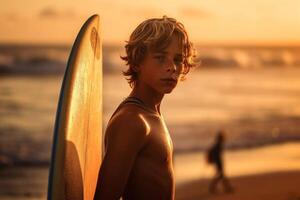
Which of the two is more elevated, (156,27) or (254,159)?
(156,27)

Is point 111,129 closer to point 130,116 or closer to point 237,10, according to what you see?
point 130,116

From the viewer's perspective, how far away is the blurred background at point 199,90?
1055 cm

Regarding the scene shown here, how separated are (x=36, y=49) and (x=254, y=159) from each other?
20006mm

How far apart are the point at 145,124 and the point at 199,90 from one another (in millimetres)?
23748

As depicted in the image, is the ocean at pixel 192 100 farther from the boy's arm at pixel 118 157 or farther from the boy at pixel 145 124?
the boy's arm at pixel 118 157

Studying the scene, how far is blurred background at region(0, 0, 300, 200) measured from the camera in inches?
416

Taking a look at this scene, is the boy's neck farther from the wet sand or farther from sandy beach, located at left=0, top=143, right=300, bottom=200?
the wet sand

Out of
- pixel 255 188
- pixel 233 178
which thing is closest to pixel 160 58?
pixel 255 188

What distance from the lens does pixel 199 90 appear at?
1003 inches

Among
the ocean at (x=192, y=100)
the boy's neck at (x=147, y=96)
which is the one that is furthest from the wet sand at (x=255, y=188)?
the boy's neck at (x=147, y=96)

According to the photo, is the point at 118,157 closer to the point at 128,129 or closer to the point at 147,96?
the point at 128,129

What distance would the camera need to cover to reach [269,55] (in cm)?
3894

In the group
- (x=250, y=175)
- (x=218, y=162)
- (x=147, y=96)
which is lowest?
(x=250, y=175)

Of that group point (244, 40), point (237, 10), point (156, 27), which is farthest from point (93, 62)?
point (244, 40)
